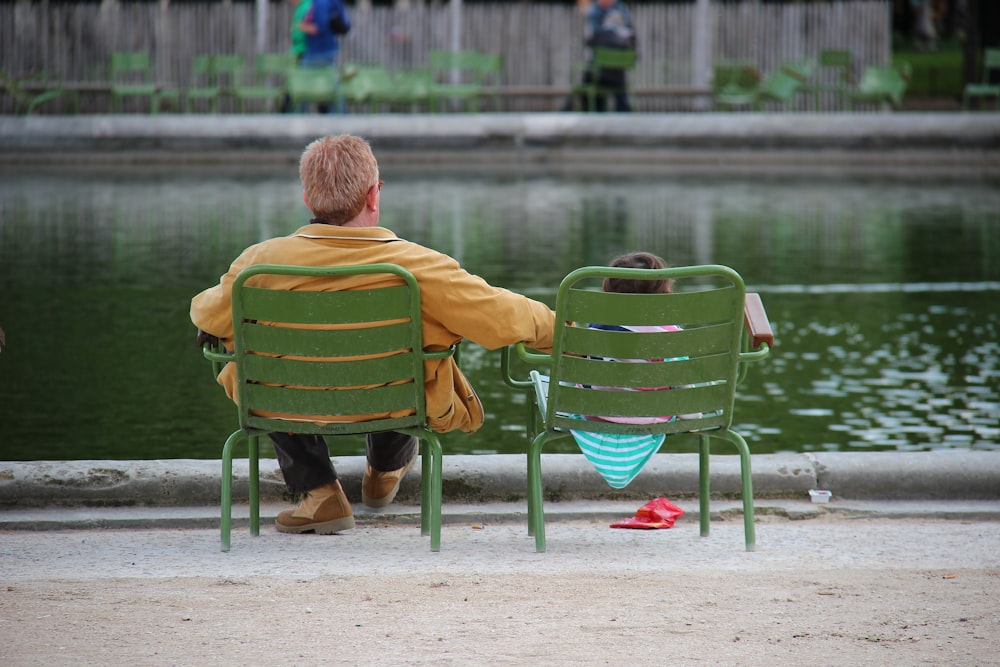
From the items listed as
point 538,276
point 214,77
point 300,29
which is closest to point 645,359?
point 538,276

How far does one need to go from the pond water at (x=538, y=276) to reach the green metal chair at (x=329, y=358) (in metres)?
2.03

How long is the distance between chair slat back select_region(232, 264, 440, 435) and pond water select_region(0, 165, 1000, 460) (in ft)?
6.78

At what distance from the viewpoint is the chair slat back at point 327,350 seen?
4484 millimetres

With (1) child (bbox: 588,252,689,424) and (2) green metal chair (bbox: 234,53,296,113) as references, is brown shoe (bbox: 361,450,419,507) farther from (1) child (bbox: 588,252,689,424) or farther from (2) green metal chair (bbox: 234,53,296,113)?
(2) green metal chair (bbox: 234,53,296,113)

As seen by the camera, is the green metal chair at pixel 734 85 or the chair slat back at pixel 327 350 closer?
the chair slat back at pixel 327 350

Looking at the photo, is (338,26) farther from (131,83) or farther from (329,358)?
(329,358)

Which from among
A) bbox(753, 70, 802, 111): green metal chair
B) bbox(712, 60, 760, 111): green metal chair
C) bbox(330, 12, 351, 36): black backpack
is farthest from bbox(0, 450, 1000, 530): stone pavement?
bbox(712, 60, 760, 111): green metal chair

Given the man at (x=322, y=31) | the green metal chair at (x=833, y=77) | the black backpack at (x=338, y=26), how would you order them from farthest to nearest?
the green metal chair at (x=833, y=77), the man at (x=322, y=31), the black backpack at (x=338, y=26)

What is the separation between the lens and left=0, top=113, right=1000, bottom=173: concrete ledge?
2061 cm

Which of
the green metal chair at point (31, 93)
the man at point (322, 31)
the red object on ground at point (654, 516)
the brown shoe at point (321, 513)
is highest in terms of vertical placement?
the man at point (322, 31)

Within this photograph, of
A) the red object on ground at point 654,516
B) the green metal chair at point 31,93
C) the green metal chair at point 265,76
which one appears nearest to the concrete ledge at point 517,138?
the green metal chair at point 265,76

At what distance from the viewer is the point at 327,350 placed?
452 centimetres

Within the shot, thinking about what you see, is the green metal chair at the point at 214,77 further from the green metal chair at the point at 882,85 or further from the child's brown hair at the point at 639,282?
the child's brown hair at the point at 639,282

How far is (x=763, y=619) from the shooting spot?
3.94 meters
